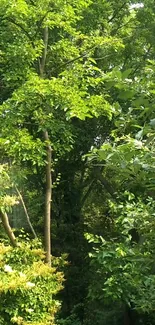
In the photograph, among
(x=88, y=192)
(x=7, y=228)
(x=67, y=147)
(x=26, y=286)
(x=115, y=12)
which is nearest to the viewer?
(x=26, y=286)

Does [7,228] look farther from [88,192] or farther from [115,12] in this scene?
[115,12]

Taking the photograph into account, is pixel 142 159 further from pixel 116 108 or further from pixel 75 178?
pixel 75 178

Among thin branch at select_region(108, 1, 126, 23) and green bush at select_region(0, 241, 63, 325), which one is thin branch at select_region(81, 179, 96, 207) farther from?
green bush at select_region(0, 241, 63, 325)

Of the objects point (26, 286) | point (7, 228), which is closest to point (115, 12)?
point (7, 228)

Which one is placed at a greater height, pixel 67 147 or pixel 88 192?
pixel 88 192

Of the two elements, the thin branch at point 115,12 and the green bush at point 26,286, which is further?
the thin branch at point 115,12

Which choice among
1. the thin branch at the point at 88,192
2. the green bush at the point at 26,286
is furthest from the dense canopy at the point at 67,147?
the thin branch at the point at 88,192

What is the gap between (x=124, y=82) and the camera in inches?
49.9

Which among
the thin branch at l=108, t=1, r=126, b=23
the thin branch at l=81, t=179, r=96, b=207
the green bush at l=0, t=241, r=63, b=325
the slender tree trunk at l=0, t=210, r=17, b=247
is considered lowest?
the green bush at l=0, t=241, r=63, b=325

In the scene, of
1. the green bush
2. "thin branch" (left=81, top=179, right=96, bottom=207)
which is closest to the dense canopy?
the green bush

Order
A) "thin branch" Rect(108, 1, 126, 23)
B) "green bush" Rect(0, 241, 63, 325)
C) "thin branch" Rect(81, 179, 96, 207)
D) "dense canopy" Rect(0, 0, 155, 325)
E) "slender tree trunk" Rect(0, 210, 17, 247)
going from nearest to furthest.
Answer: "dense canopy" Rect(0, 0, 155, 325)
"green bush" Rect(0, 241, 63, 325)
"slender tree trunk" Rect(0, 210, 17, 247)
"thin branch" Rect(108, 1, 126, 23)
"thin branch" Rect(81, 179, 96, 207)

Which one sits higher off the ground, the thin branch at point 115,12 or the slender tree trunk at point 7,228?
the thin branch at point 115,12

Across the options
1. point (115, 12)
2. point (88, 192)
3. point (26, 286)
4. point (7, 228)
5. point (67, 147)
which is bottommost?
point (26, 286)

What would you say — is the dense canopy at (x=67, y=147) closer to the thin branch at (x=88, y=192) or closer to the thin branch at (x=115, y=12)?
the thin branch at (x=115, y=12)
